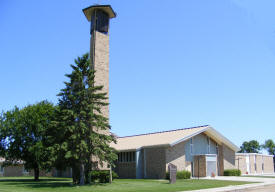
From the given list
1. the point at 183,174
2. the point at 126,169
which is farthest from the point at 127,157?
the point at 183,174

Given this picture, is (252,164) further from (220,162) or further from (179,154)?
(179,154)

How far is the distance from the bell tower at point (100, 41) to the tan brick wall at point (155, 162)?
7390 millimetres

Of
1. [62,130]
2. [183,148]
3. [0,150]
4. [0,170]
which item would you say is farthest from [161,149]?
[0,170]

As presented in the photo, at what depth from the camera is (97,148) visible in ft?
71.9

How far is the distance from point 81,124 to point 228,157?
966 inches

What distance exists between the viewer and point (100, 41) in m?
29.5

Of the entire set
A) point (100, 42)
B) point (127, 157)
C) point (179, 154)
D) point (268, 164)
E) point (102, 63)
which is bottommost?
point (268, 164)

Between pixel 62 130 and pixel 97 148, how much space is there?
295 cm

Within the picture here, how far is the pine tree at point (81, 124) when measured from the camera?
21203mm

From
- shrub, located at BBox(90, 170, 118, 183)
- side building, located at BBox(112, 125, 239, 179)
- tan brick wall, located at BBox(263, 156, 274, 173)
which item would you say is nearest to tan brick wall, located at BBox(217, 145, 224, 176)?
side building, located at BBox(112, 125, 239, 179)

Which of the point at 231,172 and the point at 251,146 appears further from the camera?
the point at 251,146

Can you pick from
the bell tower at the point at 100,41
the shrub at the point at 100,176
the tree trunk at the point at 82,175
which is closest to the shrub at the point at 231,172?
the bell tower at the point at 100,41

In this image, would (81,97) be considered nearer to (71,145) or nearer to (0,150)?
(71,145)

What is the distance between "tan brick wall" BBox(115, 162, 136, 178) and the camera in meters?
33.0
